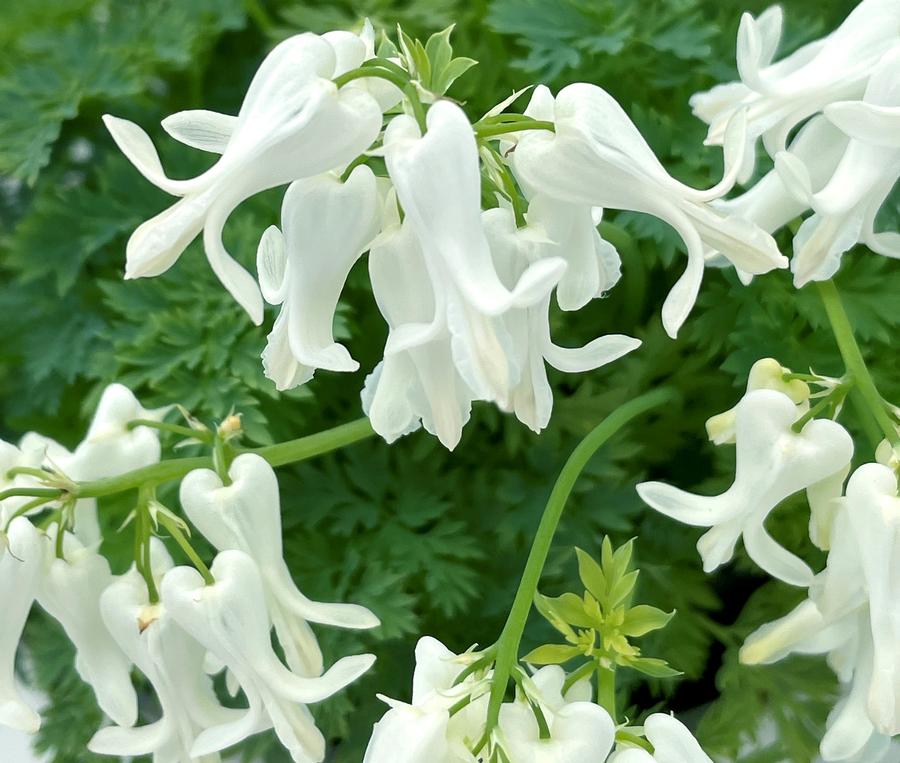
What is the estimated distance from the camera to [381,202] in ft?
1.66

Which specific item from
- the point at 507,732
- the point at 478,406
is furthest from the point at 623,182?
the point at 478,406

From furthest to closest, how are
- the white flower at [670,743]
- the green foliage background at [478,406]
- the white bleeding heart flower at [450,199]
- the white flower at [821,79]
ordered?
the green foliage background at [478,406] < the white flower at [821,79] < the white flower at [670,743] < the white bleeding heart flower at [450,199]

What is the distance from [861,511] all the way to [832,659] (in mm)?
175

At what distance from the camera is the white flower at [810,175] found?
2.27ft

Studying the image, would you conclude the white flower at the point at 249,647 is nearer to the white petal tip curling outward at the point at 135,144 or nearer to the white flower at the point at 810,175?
the white petal tip curling outward at the point at 135,144

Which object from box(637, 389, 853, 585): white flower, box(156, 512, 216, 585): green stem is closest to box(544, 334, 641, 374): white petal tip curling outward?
box(637, 389, 853, 585): white flower

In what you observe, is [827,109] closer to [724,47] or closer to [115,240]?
[724,47]

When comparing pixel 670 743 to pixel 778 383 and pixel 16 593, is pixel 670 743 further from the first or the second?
pixel 16 593

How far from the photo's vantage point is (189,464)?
65 centimetres

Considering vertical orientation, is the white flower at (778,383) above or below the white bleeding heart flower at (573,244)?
below

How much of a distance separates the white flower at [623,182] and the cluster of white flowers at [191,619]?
0.81 feet

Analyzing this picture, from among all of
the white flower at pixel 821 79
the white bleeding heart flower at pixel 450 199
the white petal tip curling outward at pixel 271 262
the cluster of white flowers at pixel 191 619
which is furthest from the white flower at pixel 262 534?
the white flower at pixel 821 79

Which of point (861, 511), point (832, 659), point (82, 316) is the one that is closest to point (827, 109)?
point (861, 511)

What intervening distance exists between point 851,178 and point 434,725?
0.38 m
